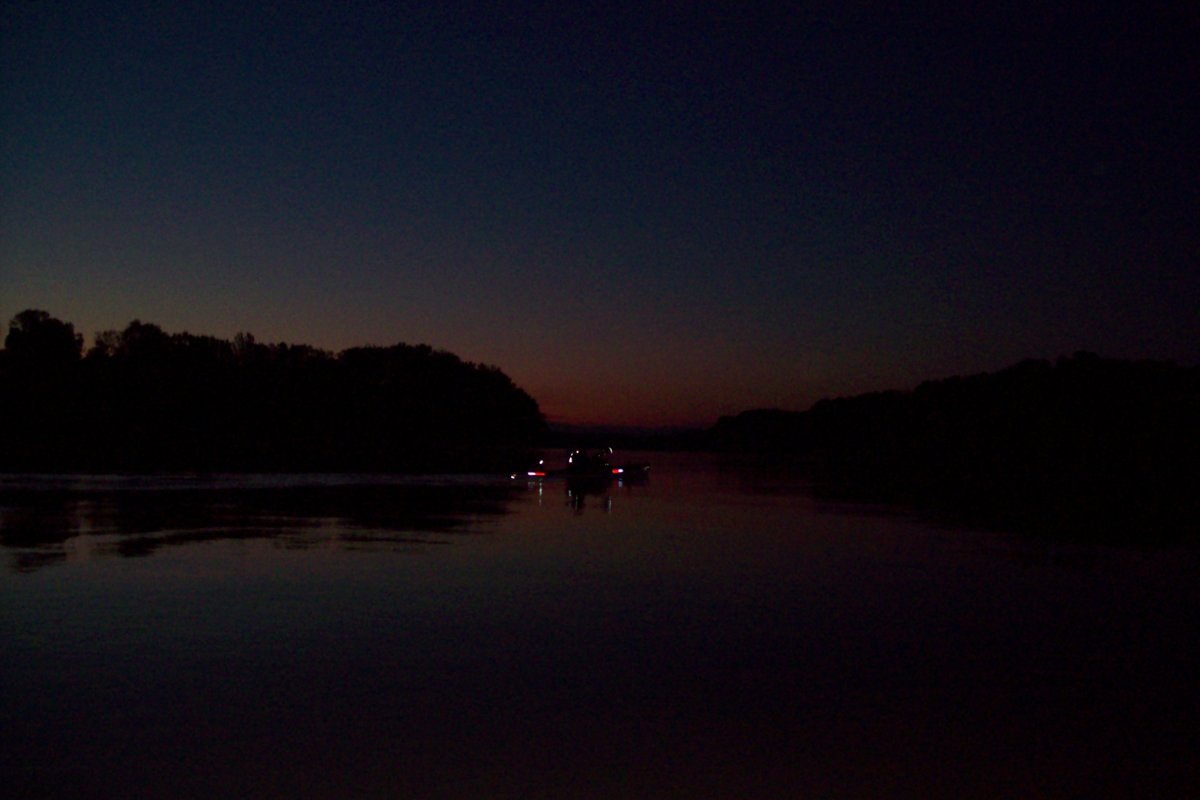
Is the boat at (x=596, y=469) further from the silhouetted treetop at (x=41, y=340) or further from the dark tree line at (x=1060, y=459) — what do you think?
the silhouetted treetop at (x=41, y=340)

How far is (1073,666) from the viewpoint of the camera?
1453 centimetres

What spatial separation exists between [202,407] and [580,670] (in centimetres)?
14359

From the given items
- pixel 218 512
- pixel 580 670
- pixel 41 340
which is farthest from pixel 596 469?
pixel 41 340

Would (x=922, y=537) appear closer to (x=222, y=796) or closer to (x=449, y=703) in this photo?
(x=449, y=703)

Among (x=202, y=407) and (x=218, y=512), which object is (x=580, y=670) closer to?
(x=218, y=512)

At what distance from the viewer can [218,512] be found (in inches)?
1331

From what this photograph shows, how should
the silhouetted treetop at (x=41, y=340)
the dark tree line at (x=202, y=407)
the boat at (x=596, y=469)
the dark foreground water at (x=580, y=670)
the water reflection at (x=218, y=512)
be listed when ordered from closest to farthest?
1. the dark foreground water at (x=580, y=670)
2. the water reflection at (x=218, y=512)
3. the boat at (x=596, y=469)
4. the dark tree line at (x=202, y=407)
5. the silhouetted treetop at (x=41, y=340)

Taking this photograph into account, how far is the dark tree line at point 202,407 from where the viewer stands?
85125mm

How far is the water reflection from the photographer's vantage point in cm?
2553

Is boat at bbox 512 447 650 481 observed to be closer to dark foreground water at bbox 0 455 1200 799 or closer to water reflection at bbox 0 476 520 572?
water reflection at bbox 0 476 520 572

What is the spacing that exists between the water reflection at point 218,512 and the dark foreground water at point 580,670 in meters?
0.38

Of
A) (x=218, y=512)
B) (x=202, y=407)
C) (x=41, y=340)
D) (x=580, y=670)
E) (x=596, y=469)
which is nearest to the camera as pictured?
(x=580, y=670)

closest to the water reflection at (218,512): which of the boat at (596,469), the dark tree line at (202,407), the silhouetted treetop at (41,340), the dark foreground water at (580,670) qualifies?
the dark foreground water at (580,670)

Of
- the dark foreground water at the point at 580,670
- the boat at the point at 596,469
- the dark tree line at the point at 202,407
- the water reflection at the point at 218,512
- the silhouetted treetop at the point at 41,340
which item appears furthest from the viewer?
the silhouetted treetop at the point at 41,340
